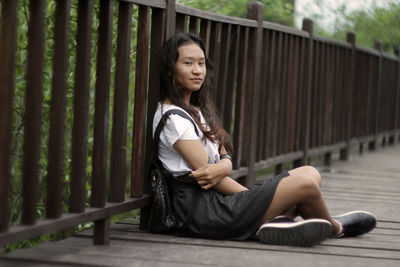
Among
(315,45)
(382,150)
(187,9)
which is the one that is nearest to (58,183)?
(187,9)

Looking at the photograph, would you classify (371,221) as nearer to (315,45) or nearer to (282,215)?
(282,215)

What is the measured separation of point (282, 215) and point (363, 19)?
32.7 ft

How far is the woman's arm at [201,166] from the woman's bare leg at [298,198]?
220 mm

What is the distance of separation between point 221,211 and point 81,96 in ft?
3.08

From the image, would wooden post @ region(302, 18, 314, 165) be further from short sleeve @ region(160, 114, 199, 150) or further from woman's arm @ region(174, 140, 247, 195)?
short sleeve @ region(160, 114, 199, 150)

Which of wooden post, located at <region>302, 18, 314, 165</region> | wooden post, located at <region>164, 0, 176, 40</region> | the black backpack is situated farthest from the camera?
wooden post, located at <region>302, 18, 314, 165</region>

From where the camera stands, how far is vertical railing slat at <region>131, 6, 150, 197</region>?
12.0 feet

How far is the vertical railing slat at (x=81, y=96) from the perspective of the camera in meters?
3.12

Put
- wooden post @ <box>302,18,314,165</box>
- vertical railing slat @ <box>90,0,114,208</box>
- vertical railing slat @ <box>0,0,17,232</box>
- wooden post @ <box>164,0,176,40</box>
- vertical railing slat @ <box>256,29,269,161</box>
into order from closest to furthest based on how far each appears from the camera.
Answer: vertical railing slat @ <box>0,0,17,232</box>
vertical railing slat @ <box>90,0,114,208</box>
wooden post @ <box>164,0,176,40</box>
vertical railing slat @ <box>256,29,269,161</box>
wooden post @ <box>302,18,314,165</box>

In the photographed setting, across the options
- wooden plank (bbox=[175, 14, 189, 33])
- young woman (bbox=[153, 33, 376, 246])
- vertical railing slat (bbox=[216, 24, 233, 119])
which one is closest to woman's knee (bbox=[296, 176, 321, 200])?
young woman (bbox=[153, 33, 376, 246])

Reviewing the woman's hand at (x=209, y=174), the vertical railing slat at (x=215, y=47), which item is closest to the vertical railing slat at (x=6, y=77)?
the woman's hand at (x=209, y=174)

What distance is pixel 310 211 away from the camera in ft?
12.1

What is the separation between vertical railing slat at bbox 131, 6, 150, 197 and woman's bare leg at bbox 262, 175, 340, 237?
0.64 meters

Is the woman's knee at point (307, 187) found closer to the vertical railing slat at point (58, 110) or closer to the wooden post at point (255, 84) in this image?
the vertical railing slat at point (58, 110)
